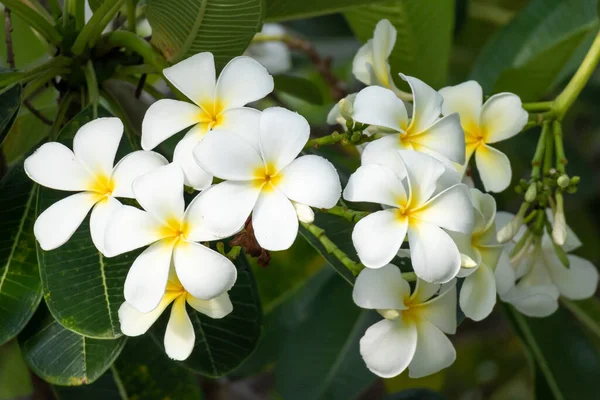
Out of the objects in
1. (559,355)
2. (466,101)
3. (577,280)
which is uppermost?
(466,101)

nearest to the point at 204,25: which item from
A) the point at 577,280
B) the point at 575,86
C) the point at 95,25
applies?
the point at 95,25

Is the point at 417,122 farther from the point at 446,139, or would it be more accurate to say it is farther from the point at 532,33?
the point at 532,33

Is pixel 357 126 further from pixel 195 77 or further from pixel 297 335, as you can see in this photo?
pixel 297 335

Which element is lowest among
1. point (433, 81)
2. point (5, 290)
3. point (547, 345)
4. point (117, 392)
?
point (547, 345)

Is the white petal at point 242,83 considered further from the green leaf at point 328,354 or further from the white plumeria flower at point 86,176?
the green leaf at point 328,354

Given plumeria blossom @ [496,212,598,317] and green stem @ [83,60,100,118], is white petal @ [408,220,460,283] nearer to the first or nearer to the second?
plumeria blossom @ [496,212,598,317]

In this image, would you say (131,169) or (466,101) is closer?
(131,169)

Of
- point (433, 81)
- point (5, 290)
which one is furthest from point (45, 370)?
point (433, 81)
